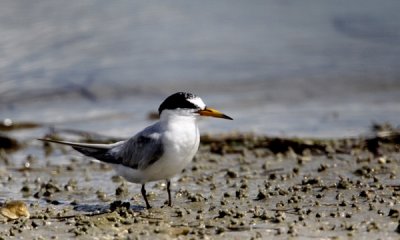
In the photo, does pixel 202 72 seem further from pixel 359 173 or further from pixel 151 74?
pixel 359 173

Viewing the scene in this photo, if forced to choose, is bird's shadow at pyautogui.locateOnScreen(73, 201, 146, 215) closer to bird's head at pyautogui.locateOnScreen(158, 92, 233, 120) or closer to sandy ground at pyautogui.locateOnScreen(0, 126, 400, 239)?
sandy ground at pyautogui.locateOnScreen(0, 126, 400, 239)

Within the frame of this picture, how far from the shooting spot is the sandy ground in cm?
556

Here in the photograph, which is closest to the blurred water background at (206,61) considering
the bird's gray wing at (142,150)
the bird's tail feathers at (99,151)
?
the bird's tail feathers at (99,151)

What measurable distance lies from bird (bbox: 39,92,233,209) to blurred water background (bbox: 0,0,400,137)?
277 centimetres

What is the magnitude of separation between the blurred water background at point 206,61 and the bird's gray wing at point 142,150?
8.72 ft

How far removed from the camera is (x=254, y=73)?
11453 millimetres

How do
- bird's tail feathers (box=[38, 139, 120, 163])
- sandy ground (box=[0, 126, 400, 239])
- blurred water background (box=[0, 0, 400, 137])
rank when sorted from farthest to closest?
blurred water background (box=[0, 0, 400, 137])
bird's tail feathers (box=[38, 139, 120, 163])
sandy ground (box=[0, 126, 400, 239])

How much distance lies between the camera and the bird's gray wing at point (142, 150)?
6266mm

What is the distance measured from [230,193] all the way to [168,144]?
2.31 ft

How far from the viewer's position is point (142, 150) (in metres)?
6.35

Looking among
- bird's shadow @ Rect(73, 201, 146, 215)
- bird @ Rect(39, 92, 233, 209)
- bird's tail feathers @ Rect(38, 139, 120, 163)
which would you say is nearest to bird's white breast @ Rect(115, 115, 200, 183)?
bird @ Rect(39, 92, 233, 209)

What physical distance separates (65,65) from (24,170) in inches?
165

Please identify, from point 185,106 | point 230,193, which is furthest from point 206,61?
point 185,106

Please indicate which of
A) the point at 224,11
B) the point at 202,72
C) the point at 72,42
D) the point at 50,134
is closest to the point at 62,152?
the point at 50,134
